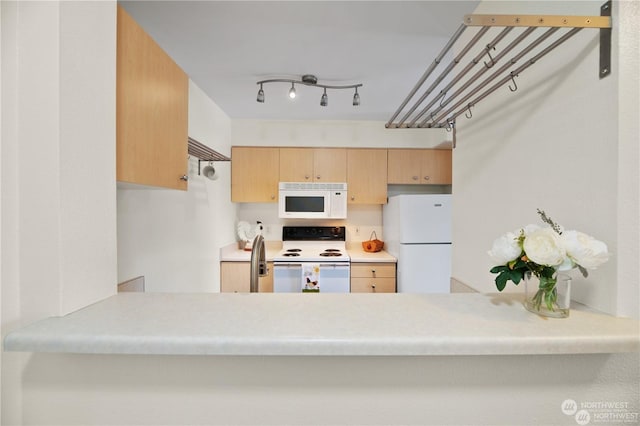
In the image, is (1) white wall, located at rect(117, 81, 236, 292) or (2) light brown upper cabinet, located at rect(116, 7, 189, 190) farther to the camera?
(1) white wall, located at rect(117, 81, 236, 292)

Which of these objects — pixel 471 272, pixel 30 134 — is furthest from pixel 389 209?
pixel 30 134

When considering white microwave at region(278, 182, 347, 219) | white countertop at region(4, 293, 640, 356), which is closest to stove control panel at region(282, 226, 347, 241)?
white microwave at region(278, 182, 347, 219)

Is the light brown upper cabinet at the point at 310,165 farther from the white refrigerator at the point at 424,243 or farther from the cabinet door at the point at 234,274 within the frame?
the cabinet door at the point at 234,274

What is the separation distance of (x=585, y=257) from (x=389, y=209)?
259 centimetres

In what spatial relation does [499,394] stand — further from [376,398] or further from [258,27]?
[258,27]

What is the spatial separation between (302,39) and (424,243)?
2056mm

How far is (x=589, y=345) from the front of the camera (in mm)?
549

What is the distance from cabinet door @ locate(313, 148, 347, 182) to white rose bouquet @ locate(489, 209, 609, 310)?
8.51 ft

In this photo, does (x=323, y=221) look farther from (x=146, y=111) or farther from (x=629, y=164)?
(x=629, y=164)

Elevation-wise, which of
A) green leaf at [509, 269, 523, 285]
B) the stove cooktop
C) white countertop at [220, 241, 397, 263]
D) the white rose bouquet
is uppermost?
the white rose bouquet

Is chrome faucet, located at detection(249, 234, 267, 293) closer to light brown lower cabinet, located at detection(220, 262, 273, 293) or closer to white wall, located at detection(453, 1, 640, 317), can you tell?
white wall, located at detection(453, 1, 640, 317)

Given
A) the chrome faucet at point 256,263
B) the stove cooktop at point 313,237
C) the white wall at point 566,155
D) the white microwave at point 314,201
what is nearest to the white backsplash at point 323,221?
the stove cooktop at point 313,237

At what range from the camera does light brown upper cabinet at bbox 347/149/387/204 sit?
3.24 metres

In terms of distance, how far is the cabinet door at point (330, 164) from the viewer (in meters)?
3.23
